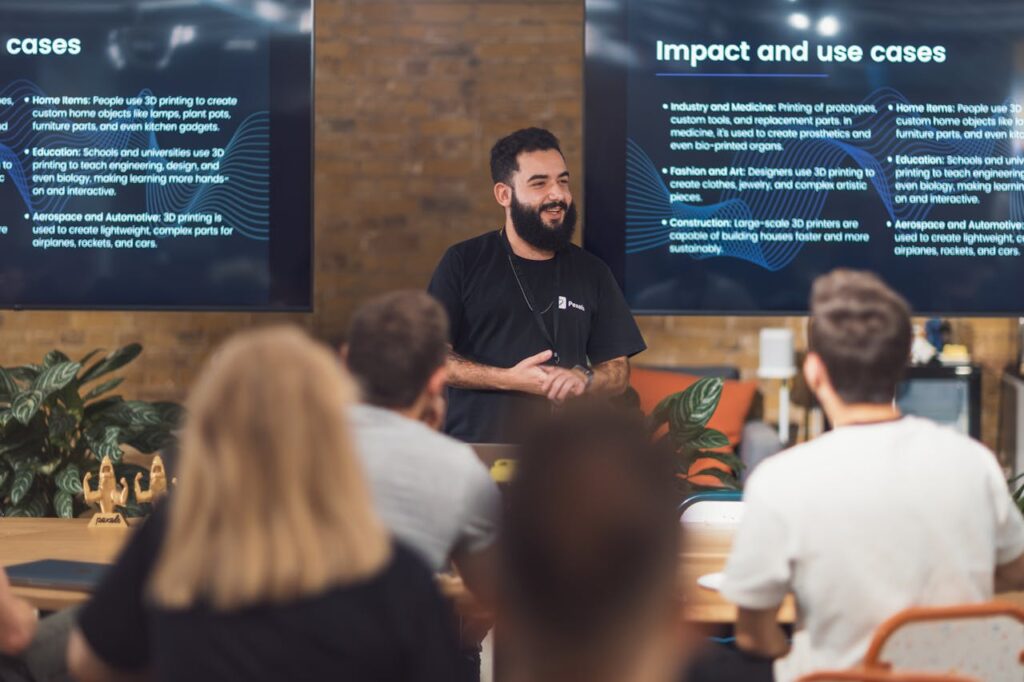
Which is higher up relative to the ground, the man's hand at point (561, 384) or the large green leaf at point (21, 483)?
the man's hand at point (561, 384)

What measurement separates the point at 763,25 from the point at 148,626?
9.61 feet

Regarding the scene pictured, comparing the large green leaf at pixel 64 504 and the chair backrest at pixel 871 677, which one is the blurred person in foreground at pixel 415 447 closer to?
the chair backrest at pixel 871 677

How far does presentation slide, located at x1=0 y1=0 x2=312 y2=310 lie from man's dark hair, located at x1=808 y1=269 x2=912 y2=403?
2.41 meters

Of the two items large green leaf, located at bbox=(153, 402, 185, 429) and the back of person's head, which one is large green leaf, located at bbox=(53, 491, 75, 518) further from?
the back of person's head

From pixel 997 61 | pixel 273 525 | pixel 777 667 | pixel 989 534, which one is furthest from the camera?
pixel 997 61

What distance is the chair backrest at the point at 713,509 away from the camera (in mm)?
3146

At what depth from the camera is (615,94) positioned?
413 cm

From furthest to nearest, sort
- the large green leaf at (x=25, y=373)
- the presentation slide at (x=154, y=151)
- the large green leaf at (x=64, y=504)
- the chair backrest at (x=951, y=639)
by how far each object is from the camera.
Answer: the large green leaf at (x=25, y=373) → the large green leaf at (x=64, y=504) → the presentation slide at (x=154, y=151) → the chair backrest at (x=951, y=639)

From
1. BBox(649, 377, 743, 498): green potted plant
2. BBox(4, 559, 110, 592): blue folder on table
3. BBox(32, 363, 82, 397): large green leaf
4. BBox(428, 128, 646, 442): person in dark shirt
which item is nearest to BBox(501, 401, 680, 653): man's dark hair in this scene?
BBox(4, 559, 110, 592): blue folder on table

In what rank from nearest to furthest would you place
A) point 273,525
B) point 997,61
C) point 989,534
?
point 273,525
point 989,534
point 997,61

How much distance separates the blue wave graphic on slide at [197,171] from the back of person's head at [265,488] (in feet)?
9.23

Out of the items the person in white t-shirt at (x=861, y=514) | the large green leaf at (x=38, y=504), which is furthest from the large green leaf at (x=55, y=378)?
the person in white t-shirt at (x=861, y=514)

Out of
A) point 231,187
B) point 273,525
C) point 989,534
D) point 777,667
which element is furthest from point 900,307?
point 231,187

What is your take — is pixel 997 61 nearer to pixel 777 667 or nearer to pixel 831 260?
pixel 831 260
